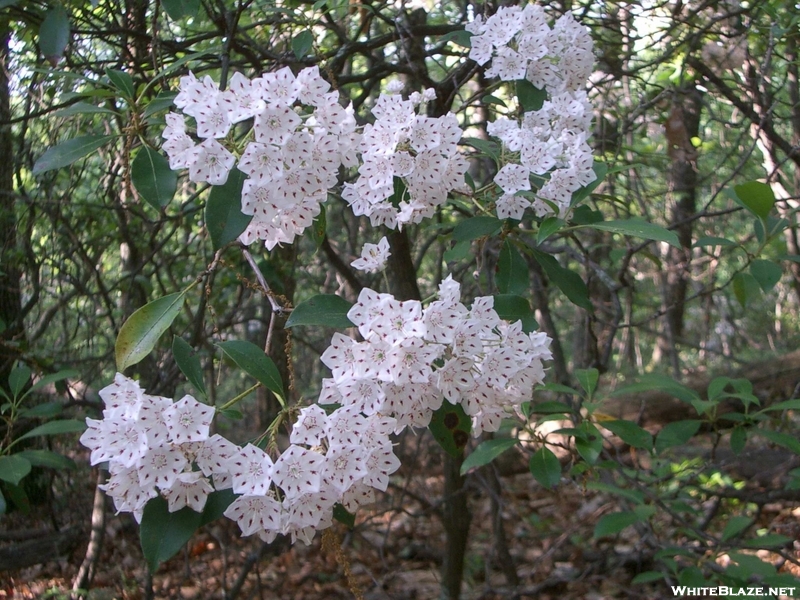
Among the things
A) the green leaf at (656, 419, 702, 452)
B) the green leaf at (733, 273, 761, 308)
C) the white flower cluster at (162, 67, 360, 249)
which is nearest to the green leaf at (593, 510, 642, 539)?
the green leaf at (656, 419, 702, 452)

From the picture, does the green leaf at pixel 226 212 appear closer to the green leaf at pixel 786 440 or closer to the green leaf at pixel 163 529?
the green leaf at pixel 163 529

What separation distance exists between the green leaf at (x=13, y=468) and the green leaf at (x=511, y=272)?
1.43 meters

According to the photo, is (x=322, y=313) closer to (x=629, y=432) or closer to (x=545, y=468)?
(x=545, y=468)

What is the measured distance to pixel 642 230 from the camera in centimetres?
125

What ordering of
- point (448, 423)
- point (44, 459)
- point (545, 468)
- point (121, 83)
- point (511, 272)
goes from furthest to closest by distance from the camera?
point (44, 459)
point (545, 468)
point (511, 272)
point (121, 83)
point (448, 423)

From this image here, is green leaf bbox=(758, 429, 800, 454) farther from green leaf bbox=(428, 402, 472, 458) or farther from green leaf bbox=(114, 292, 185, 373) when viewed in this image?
green leaf bbox=(114, 292, 185, 373)

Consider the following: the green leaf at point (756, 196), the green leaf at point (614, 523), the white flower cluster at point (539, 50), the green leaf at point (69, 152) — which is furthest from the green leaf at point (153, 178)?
the green leaf at point (614, 523)

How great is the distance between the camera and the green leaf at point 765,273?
191 centimetres

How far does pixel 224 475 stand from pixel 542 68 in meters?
1.23

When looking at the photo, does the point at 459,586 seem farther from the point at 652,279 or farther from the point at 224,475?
the point at 652,279

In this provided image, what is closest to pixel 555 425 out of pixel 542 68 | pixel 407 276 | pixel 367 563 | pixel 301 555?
pixel 367 563

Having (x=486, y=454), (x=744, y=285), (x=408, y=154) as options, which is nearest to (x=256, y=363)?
(x=408, y=154)

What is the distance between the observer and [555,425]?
11.9ft

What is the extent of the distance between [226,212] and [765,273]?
1.58 m
